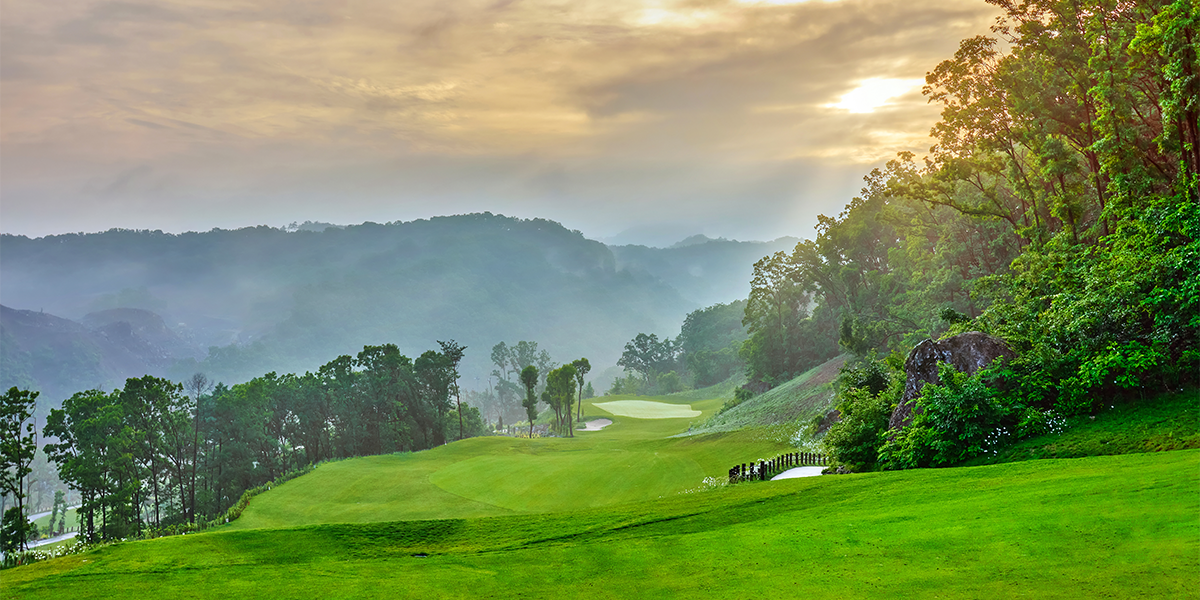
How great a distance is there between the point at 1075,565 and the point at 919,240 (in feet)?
178

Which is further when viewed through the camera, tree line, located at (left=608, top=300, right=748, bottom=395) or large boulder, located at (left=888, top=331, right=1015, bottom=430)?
tree line, located at (left=608, top=300, right=748, bottom=395)

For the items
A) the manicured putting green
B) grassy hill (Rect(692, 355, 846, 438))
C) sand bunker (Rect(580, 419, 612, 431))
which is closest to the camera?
grassy hill (Rect(692, 355, 846, 438))

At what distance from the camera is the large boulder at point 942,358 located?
20.9 meters

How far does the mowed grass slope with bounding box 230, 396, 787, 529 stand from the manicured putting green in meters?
41.9

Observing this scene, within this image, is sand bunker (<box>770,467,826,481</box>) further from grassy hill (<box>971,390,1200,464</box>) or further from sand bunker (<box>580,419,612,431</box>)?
sand bunker (<box>580,419,612,431</box>)

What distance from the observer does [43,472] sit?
17962 centimetres

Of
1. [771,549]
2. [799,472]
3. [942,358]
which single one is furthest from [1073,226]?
[771,549]

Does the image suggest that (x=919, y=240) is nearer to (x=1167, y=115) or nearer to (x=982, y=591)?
(x=1167, y=115)

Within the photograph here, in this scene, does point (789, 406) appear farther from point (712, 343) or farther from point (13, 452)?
point (712, 343)

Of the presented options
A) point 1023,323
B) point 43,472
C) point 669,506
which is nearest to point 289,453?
point 669,506

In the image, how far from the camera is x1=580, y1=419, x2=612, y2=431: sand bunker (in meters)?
93.1

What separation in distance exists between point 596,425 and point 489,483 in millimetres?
55710

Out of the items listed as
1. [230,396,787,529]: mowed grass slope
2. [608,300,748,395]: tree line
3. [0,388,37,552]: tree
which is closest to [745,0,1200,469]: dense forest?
[230,396,787,529]: mowed grass slope

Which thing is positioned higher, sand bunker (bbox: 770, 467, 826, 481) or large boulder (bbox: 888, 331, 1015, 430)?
large boulder (bbox: 888, 331, 1015, 430)
